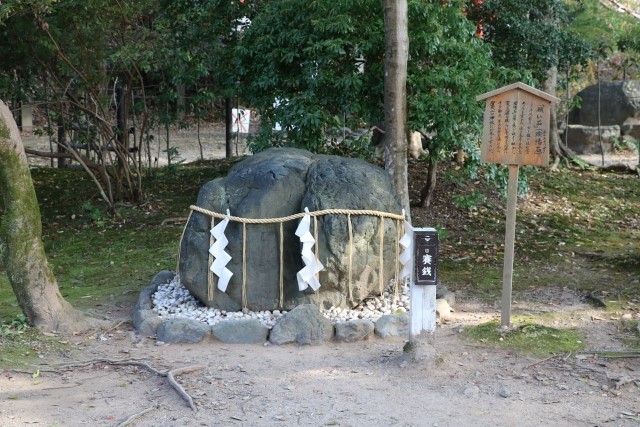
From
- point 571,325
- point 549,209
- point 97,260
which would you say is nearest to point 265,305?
point 571,325

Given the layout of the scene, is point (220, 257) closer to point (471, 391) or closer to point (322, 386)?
point (322, 386)

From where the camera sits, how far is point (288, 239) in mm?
7316

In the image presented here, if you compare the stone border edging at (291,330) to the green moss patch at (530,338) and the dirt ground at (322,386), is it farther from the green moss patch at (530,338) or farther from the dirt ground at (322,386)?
the green moss patch at (530,338)

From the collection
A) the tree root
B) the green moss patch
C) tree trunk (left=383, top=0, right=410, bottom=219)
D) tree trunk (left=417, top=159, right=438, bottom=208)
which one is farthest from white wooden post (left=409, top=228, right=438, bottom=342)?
tree trunk (left=417, top=159, right=438, bottom=208)

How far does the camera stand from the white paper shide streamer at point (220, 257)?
23.5ft

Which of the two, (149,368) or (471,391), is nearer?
(471,391)

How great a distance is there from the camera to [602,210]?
12.8 meters

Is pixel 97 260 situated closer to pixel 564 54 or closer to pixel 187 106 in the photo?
pixel 187 106

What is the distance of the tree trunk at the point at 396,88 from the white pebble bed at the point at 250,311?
55.1 inches

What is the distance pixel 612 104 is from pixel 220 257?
13.5 m

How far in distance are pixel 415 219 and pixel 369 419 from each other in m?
6.33

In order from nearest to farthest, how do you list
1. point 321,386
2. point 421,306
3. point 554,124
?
point 321,386 < point 421,306 < point 554,124

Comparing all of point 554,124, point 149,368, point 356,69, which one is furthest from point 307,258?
point 554,124

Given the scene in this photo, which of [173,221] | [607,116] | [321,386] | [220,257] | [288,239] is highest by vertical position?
[607,116]
